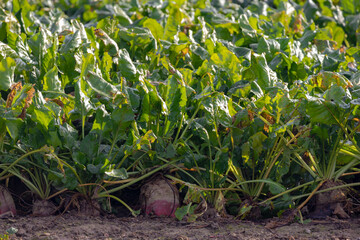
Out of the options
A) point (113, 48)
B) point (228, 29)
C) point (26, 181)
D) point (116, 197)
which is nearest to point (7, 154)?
point (26, 181)

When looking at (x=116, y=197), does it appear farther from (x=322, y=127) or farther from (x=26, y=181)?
(x=322, y=127)

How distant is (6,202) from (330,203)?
161cm

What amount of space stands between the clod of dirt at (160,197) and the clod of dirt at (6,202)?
0.65 m

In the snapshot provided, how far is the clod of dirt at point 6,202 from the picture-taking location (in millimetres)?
2509

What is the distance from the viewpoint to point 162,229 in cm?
232

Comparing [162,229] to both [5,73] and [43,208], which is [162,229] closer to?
[43,208]

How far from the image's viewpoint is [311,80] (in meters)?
2.78

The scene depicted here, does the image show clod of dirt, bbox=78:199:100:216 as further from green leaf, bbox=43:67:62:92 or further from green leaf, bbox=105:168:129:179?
green leaf, bbox=43:67:62:92

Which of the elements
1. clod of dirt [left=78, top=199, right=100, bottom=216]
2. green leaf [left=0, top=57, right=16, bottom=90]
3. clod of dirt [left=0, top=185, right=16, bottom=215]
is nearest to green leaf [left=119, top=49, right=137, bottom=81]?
green leaf [left=0, top=57, right=16, bottom=90]

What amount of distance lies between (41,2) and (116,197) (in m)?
3.77

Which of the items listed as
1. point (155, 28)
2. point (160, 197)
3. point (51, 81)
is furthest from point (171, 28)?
point (160, 197)

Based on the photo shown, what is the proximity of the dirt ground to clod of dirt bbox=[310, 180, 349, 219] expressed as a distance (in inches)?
2.3

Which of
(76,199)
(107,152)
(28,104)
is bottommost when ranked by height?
(76,199)

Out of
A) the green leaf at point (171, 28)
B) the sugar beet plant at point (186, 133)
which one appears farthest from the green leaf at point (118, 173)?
the green leaf at point (171, 28)
